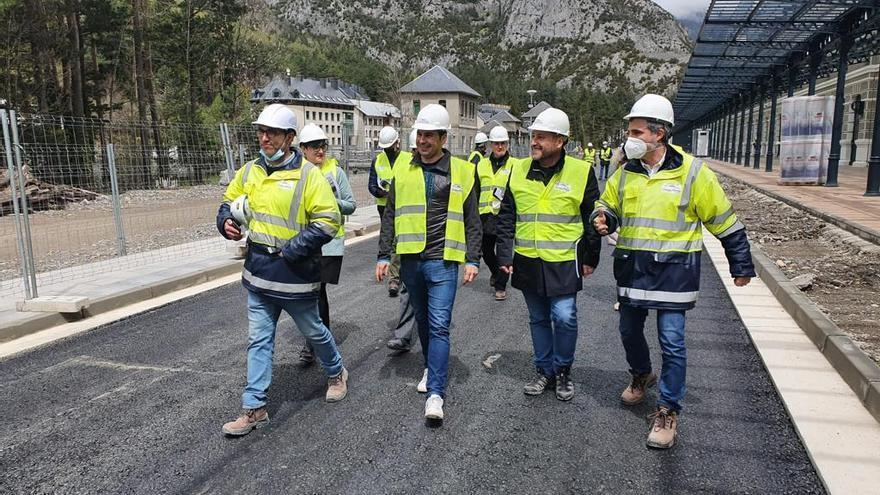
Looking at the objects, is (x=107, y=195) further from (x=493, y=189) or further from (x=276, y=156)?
(x=276, y=156)

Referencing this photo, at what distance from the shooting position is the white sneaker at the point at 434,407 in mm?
3861

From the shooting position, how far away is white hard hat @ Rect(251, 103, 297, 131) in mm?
3736

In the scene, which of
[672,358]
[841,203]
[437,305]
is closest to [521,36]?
[841,203]

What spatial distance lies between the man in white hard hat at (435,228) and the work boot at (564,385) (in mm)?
828

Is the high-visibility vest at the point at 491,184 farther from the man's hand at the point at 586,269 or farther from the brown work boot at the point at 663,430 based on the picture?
the brown work boot at the point at 663,430

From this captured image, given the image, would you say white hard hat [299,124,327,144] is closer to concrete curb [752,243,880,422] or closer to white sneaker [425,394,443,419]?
white sneaker [425,394,443,419]

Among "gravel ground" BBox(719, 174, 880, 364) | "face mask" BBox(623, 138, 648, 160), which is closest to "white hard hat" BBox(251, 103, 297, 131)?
"face mask" BBox(623, 138, 648, 160)

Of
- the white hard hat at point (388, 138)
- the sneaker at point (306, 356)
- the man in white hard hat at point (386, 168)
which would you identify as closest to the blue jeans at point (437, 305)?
the sneaker at point (306, 356)

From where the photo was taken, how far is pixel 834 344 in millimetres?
4836

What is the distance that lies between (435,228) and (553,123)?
1.03m

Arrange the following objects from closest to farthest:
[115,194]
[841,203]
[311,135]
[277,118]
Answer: [277,118] → [311,135] → [115,194] → [841,203]

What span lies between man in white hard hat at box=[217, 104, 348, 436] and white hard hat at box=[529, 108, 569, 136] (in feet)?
4.69

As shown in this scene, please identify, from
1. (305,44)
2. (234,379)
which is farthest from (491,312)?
(305,44)

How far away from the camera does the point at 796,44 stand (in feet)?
74.0
